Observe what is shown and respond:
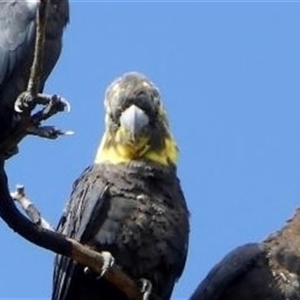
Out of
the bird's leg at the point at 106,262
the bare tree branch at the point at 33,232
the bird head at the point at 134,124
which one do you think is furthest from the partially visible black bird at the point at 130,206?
the bare tree branch at the point at 33,232

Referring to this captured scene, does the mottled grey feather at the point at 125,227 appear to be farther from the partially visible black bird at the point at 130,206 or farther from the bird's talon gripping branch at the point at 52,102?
the bird's talon gripping branch at the point at 52,102

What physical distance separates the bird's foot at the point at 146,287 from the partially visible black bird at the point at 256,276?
46cm

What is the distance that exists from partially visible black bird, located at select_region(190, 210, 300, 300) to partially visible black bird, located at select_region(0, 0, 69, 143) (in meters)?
1.40

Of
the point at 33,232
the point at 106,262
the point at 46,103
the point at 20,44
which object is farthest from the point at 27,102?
the point at 20,44

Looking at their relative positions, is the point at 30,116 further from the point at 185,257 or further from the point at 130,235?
the point at 185,257

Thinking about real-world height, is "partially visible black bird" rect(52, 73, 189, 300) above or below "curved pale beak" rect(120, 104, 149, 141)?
below

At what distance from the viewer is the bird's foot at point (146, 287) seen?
5137 mm

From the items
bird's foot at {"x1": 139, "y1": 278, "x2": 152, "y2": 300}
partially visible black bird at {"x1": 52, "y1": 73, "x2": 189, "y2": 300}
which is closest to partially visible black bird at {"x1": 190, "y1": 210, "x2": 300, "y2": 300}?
partially visible black bird at {"x1": 52, "y1": 73, "x2": 189, "y2": 300}

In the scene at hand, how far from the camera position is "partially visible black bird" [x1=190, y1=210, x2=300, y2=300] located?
5648 mm

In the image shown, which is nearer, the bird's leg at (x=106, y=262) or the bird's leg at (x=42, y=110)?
the bird's leg at (x=42, y=110)

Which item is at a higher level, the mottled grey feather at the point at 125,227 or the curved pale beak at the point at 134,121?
the curved pale beak at the point at 134,121

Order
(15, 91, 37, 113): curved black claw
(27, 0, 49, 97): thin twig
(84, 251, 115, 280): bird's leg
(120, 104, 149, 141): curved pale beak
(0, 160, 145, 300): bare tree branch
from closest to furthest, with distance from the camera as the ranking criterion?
(27, 0, 49, 97): thin twig, (15, 91, 37, 113): curved black claw, (0, 160, 145, 300): bare tree branch, (84, 251, 115, 280): bird's leg, (120, 104, 149, 141): curved pale beak

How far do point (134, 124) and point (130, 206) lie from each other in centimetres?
44

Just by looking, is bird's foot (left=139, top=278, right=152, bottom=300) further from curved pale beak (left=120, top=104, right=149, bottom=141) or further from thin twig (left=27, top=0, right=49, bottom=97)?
thin twig (left=27, top=0, right=49, bottom=97)
